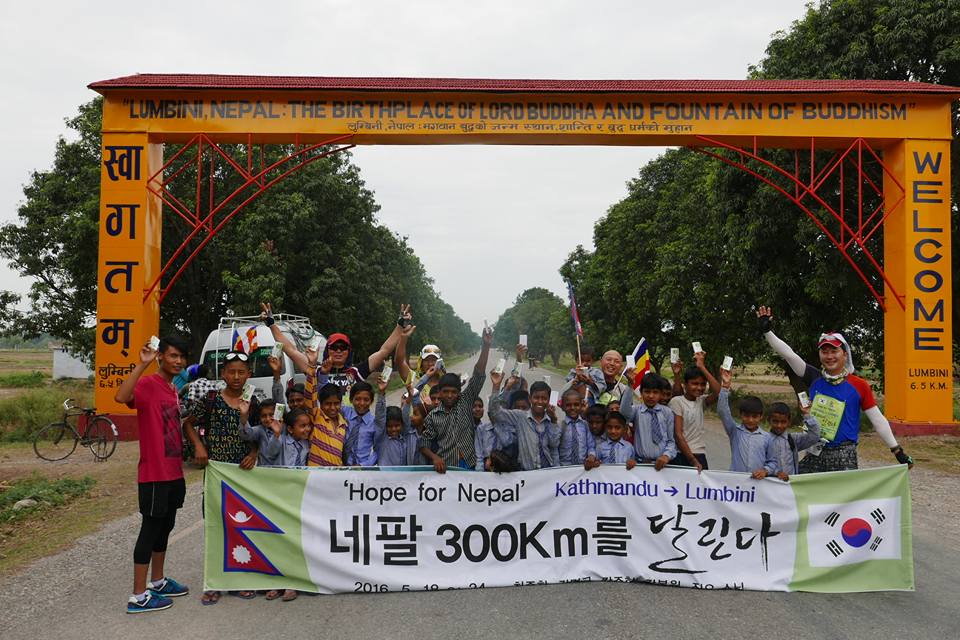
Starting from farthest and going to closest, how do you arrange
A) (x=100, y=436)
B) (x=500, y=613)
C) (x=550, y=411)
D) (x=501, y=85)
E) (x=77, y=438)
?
(x=501, y=85) < (x=77, y=438) < (x=100, y=436) < (x=550, y=411) < (x=500, y=613)

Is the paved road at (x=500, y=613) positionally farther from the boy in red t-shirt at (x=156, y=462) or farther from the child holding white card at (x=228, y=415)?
the child holding white card at (x=228, y=415)

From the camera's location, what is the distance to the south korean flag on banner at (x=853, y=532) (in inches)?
192

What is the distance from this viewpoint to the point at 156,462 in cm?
458

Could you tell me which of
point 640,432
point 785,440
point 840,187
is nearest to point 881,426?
point 785,440

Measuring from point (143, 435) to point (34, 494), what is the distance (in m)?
5.07

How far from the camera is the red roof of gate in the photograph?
41.7 ft

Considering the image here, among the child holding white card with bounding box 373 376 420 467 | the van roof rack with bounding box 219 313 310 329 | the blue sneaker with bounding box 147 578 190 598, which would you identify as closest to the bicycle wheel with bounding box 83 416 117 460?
the van roof rack with bounding box 219 313 310 329

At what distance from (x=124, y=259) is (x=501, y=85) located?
813 centimetres

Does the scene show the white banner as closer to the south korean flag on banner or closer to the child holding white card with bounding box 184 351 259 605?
the south korean flag on banner

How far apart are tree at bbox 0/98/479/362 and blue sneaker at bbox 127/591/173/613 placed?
16.9m

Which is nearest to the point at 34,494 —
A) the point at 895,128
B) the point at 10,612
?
the point at 10,612

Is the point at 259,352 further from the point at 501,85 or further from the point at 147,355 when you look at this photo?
the point at 147,355

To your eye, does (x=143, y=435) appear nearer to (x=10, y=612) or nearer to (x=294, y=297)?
(x=10, y=612)

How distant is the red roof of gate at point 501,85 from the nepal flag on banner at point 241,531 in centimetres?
986
